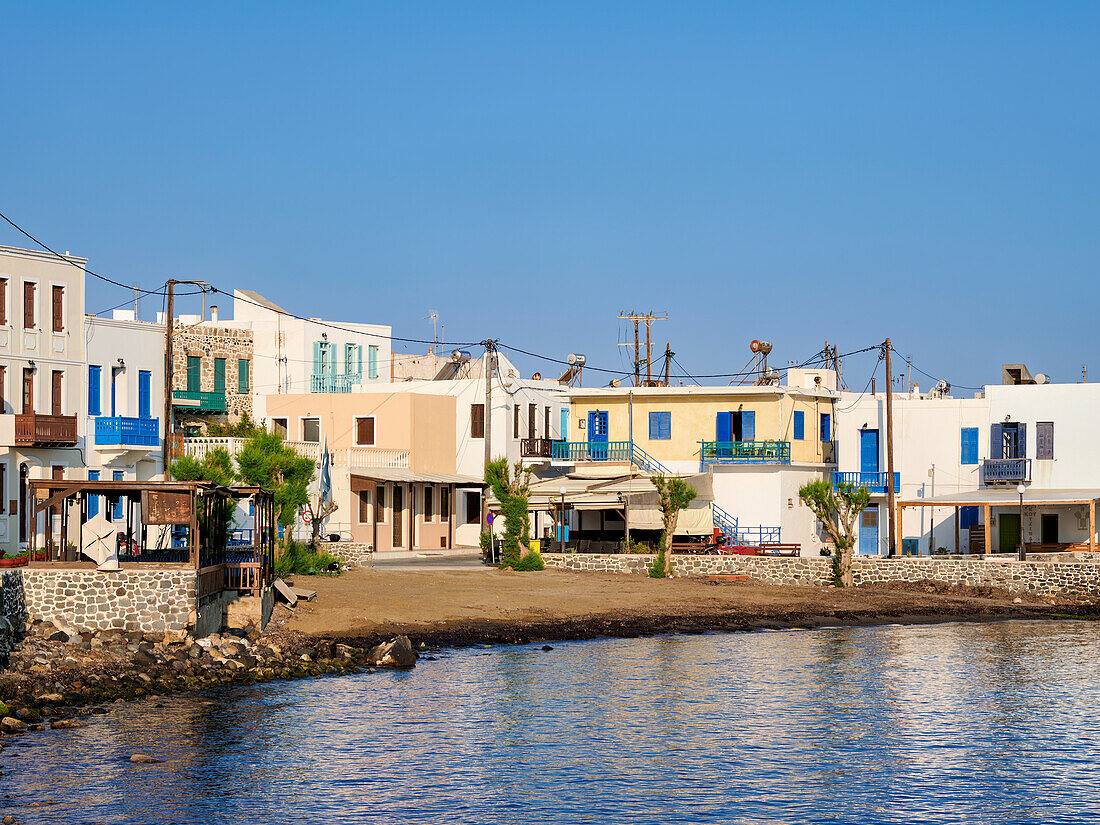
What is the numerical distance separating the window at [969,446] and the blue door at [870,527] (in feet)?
13.0

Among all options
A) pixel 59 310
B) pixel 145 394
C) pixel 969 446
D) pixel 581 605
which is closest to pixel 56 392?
pixel 59 310

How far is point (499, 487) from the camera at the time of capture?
47156mm

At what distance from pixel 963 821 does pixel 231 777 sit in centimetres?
1075

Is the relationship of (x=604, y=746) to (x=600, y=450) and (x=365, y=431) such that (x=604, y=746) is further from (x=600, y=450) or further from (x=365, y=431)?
(x=365, y=431)

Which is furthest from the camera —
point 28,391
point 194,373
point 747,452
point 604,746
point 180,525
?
point 194,373

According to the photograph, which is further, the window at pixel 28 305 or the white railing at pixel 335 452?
the white railing at pixel 335 452

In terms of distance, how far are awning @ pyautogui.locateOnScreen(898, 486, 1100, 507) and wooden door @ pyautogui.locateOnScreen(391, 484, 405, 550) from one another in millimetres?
20072

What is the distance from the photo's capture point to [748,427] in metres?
52.7

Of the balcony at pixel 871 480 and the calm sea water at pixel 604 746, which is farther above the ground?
the balcony at pixel 871 480

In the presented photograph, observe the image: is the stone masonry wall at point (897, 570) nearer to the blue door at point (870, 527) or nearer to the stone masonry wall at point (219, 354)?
the blue door at point (870, 527)

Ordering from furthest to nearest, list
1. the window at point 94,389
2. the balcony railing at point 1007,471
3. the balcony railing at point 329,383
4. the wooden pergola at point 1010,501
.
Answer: the balcony railing at point 329,383, the balcony railing at point 1007,471, the window at point 94,389, the wooden pergola at point 1010,501

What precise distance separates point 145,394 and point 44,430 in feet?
25.1

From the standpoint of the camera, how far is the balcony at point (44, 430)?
41.4 meters

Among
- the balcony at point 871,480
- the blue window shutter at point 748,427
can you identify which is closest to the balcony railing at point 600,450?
the blue window shutter at point 748,427
